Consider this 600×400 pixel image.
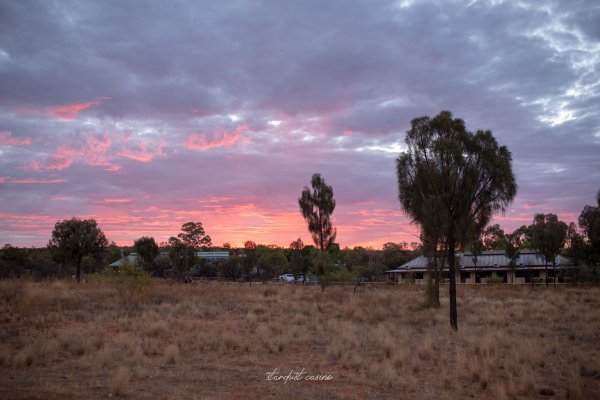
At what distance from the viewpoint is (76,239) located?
44.1 metres

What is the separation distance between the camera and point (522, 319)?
22.3 metres

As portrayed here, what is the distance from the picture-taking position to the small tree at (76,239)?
44.3 meters

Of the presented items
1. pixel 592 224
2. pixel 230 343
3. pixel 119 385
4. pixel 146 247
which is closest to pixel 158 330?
pixel 230 343

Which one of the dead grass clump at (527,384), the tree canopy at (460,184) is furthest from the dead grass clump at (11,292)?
the dead grass clump at (527,384)

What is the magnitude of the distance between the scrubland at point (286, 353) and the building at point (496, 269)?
140 feet

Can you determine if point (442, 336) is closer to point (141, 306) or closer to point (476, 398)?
point (476, 398)

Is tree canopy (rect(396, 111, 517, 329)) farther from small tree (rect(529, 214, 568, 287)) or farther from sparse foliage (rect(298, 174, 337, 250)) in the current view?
small tree (rect(529, 214, 568, 287))

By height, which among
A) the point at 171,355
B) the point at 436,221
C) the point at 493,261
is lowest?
the point at 171,355

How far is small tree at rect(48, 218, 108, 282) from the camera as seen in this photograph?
1743 inches

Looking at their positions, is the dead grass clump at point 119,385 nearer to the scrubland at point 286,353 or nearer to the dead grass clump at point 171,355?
the scrubland at point 286,353

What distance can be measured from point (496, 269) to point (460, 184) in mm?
53605

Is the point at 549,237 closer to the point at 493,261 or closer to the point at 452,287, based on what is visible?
the point at 493,261

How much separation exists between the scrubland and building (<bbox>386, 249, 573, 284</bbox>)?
4253 centimetres

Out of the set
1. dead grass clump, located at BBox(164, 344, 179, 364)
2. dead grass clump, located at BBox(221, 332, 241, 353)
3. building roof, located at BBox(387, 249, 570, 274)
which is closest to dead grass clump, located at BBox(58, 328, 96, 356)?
dead grass clump, located at BBox(164, 344, 179, 364)
